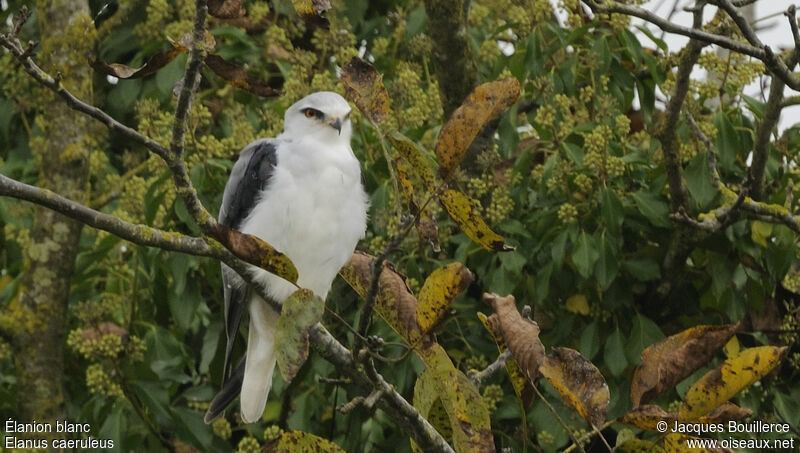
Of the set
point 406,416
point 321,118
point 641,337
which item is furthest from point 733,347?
point 406,416

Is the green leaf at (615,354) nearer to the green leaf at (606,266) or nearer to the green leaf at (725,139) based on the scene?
the green leaf at (606,266)

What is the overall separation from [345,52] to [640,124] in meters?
1.47

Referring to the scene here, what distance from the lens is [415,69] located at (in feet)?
15.8

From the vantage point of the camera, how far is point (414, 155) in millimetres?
2082

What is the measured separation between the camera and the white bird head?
12.7 feet

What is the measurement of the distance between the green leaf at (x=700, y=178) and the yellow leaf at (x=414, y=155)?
80.3 inches

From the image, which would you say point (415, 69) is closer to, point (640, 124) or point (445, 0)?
point (445, 0)

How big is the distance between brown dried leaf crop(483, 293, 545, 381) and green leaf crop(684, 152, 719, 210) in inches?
74.6

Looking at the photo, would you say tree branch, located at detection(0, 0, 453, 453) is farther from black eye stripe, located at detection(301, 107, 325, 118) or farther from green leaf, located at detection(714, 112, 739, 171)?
green leaf, located at detection(714, 112, 739, 171)

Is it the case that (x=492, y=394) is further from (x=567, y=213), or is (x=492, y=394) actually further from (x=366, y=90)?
(x=366, y=90)

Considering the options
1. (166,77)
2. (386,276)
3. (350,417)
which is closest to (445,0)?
(166,77)

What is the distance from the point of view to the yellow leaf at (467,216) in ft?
6.72

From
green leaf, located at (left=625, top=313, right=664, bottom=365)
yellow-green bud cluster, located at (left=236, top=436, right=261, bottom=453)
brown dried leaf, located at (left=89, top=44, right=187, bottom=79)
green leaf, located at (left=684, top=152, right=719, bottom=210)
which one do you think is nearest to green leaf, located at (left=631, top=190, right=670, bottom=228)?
green leaf, located at (left=684, top=152, right=719, bottom=210)

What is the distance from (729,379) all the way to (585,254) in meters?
1.72
